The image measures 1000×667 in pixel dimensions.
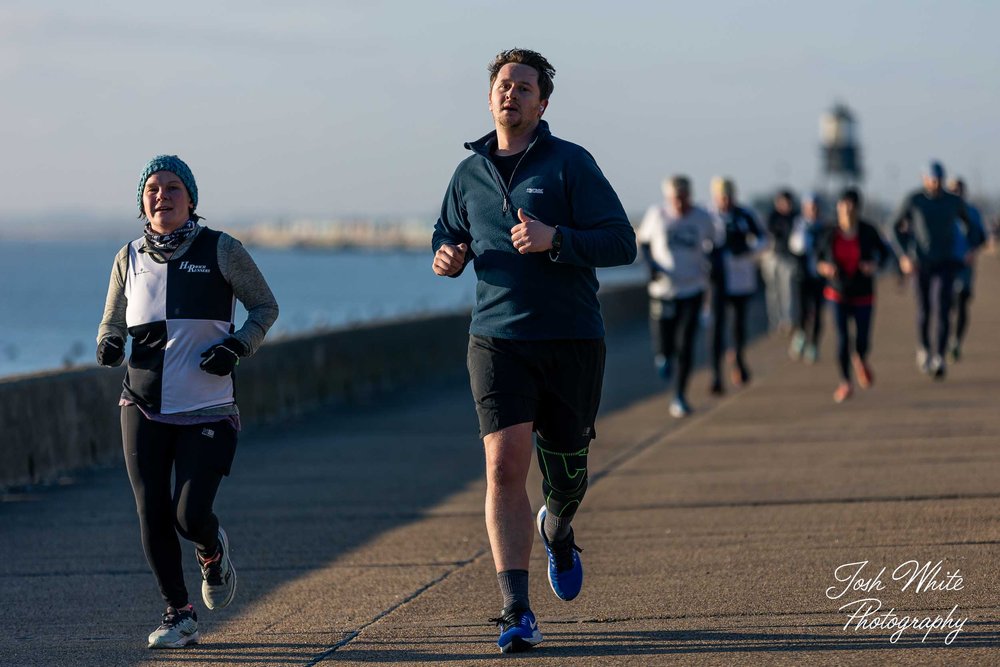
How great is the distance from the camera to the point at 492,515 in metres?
5.79

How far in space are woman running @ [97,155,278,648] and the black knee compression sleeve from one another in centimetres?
114

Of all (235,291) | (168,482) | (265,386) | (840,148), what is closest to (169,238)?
(235,291)

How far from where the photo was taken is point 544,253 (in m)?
5.76

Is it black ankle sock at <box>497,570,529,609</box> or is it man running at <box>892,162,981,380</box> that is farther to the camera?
man running at <box>892,162,981,380</box>

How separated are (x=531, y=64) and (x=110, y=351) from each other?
5.97 ft

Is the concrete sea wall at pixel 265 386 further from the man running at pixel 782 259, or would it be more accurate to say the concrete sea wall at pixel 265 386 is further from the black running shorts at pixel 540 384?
the black running shorts at pixel 540 384

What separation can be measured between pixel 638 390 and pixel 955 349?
130 inches

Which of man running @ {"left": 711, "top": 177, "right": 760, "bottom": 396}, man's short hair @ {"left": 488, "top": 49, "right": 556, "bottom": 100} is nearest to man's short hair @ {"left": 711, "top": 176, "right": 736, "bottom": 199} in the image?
man running @ {"left": 711, "top": 177, "right": 760, "bottom": 396}

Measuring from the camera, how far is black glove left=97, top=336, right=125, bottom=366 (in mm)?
6051

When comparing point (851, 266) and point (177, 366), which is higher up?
point (177, 366)

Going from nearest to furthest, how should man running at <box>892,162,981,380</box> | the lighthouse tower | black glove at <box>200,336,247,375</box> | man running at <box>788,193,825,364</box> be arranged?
black glove at <box>200,336,247,375</box> < man running at <box>892,162,981,380</box> < man running at <box>788,193,825,364</box> < the lighthouse tower

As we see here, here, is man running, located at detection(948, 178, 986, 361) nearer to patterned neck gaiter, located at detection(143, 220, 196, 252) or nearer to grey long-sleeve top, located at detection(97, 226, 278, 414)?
grey long-sleeve top, located at detection(97, 226, 278, 414)

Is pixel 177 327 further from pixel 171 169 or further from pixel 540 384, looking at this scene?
pixel 540 384

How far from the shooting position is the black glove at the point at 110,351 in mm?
6051
